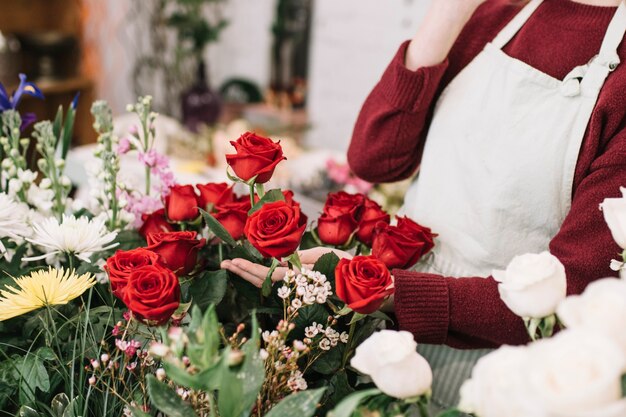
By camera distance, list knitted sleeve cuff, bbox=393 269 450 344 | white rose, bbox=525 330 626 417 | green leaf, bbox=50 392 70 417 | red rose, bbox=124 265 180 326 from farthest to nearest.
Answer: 1. knitted sleeve cuff, bbox=393 269 450 344
2. green leaf, bbox=50 392 70 417
3. red rose, bbox=124 265 180 326
4. white rose, bbox=525 330 626 417

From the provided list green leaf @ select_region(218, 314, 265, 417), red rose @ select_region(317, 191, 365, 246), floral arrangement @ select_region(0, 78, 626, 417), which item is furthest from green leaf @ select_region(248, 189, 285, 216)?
green leaf @ select_region(218, 314, 265, 417)

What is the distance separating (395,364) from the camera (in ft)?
1.57

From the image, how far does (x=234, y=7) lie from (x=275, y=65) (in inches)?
18.8

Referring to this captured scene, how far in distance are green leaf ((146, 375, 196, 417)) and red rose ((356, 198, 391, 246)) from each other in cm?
39

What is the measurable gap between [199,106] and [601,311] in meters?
2.53

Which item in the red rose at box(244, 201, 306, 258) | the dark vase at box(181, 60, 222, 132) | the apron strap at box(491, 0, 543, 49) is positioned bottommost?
the dark vase at box(181, 60, 222, 132)

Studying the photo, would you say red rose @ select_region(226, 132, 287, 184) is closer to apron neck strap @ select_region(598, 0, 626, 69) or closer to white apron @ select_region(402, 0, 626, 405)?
white apron @ select_region(402, 0, 626, 405)

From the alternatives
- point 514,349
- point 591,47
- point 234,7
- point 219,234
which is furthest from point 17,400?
point 234,7

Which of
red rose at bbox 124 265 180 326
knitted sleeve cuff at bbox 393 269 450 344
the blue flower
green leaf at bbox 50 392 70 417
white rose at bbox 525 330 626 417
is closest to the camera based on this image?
white rose at bbox 525 330 626 417

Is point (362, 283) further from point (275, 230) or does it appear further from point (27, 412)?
point (27, 412)

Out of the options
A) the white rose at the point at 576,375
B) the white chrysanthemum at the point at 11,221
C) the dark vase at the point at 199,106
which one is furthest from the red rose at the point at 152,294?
the dark vase at the point at 199,106

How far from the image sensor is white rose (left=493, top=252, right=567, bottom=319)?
475mm

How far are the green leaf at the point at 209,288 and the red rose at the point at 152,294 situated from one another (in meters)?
0.13

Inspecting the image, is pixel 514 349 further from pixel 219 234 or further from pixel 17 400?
pixel 17 400
